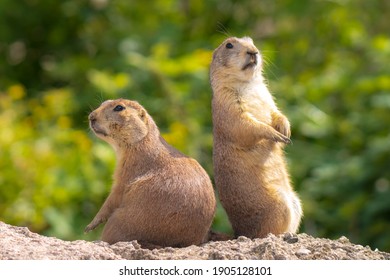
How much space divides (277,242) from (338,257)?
46 centimetres

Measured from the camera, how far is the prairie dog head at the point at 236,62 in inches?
293

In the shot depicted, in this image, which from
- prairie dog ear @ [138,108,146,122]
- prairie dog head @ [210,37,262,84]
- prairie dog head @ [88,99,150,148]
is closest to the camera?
prairie dog head @ [88,99,150,148]

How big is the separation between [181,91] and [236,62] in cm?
477

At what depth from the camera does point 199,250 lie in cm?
643

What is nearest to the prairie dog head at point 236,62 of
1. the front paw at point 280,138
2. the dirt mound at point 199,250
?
the front paw at point 280,138

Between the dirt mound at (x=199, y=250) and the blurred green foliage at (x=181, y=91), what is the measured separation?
14.7 ft

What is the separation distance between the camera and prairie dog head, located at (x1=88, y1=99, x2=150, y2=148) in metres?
7.14

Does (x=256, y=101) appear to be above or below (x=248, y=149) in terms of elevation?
above

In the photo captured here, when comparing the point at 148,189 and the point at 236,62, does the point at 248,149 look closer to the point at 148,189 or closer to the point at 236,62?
the point at 236,62

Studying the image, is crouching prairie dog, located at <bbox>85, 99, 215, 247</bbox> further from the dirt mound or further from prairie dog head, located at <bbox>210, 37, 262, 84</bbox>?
prairie dog head, located at <bbox>210, 37, 262, 84</bbox>

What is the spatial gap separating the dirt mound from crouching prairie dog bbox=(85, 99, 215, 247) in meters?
0.23

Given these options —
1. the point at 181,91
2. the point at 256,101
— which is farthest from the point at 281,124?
the point at 181,91

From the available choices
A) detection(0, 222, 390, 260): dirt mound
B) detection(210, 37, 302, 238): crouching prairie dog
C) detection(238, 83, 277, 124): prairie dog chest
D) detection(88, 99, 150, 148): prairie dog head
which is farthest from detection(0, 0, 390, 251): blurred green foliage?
detection(0, 222, 390, 260): dirt mound

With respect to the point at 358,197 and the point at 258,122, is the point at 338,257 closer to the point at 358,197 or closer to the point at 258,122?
the point at 258,122
